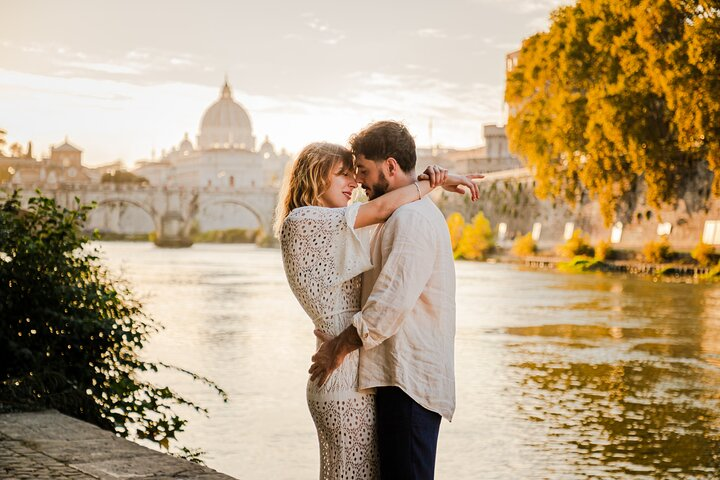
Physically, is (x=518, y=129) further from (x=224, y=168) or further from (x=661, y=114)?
(x=224, y=168)

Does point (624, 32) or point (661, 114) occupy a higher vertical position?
point (624, 32)

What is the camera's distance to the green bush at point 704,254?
28.6m

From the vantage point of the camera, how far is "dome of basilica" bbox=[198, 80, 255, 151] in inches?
6137

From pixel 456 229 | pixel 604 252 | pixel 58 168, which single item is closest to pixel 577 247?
pixel 604 252

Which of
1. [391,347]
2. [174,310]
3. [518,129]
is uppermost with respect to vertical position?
[518,129]

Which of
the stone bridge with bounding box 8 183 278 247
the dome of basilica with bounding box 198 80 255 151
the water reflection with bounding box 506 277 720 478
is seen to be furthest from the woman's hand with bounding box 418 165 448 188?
the dome of basilica with bounding box 198 80 255 151

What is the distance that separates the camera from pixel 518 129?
112 feet

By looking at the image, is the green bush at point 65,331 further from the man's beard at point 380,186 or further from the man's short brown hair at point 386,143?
the man's short brown hair at point 386,143

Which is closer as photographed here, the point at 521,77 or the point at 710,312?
the point at 710,312

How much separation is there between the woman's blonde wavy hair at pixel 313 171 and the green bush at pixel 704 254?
2664 centimetres

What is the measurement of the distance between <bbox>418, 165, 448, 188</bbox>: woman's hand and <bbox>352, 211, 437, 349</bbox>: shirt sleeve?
0.65ft

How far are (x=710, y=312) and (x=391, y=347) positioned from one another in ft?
47.4

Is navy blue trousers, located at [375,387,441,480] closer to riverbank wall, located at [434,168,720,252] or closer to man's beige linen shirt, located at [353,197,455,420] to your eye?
man's beige linen shirt, located at [353,197,455,420]

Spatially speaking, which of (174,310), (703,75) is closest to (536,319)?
(174,310)
